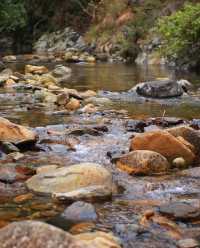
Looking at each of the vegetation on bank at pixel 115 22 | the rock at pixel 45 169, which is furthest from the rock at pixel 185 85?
the rock at pixel 45 169

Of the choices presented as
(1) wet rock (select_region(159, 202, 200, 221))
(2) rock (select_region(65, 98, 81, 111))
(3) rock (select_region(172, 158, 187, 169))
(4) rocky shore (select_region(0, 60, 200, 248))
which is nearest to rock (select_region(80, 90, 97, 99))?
(2) rock (select_region(65, 98, 81, 111))

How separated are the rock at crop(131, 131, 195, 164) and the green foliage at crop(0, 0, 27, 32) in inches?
1398

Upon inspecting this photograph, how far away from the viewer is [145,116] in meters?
12.8

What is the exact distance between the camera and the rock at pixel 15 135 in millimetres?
9156

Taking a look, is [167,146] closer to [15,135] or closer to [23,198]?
[15,135]

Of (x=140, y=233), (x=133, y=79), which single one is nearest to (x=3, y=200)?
(x=140, y=233)

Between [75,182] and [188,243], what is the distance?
2.07 m

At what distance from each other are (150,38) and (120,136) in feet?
84.9

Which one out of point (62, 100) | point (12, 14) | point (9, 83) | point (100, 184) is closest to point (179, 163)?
point (100, 184)

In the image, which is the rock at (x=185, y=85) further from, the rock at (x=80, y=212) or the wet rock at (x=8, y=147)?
the rock at (x=80, y=212)

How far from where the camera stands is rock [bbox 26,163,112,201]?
642 cm

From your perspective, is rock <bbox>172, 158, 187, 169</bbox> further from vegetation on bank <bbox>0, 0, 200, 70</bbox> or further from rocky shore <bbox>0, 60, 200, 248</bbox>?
vegetation on bank <bbox>0, 0, 200, 70</bbox>

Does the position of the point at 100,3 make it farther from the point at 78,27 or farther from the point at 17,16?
the point at 17,16

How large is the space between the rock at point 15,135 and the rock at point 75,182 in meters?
2.13
